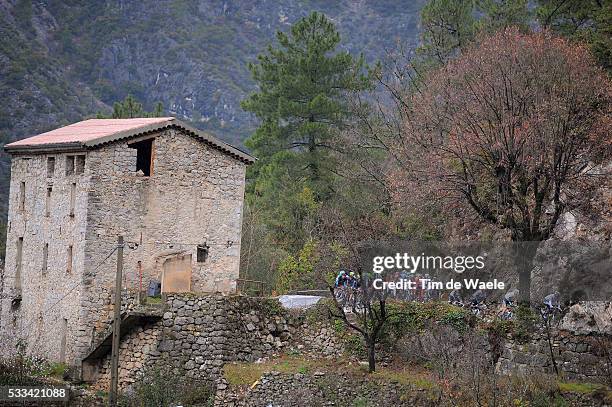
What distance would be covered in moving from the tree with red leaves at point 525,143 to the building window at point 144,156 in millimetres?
8869

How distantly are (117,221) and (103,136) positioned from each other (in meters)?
2.94

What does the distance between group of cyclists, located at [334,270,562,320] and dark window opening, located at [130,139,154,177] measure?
Result: 7.82 metres

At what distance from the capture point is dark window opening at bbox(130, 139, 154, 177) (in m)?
37.8

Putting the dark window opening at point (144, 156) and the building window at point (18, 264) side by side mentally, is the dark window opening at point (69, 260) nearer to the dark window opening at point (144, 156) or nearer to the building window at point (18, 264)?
the dark window opening at point (144, 156)

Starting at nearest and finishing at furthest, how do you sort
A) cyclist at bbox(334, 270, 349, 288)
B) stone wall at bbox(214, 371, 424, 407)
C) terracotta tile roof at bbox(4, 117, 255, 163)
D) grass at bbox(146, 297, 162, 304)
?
1. stone wall at bbox(214, 371, 424, 407)
2. grass at bbox(146, 297, 162, 304)
3. terracotta tile roof at bbox(4, 117, 255, 163)
4. cyclist at bbox(334, 270, 349, 288)

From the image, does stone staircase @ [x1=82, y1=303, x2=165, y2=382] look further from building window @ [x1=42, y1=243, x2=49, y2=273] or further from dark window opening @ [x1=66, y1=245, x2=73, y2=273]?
building window @ [x1=42, y1=243, x2=49, y2=273]

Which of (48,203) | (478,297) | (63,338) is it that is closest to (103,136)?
(48,203)

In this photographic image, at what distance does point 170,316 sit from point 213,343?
1.66 m

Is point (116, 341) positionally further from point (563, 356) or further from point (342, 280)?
point (563, 356)

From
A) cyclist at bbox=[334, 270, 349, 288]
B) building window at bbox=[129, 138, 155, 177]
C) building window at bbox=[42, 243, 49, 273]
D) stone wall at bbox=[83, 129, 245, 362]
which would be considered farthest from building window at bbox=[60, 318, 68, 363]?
cyclist at bbox=[334, 270, 349, 288]

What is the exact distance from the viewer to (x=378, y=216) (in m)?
48.3

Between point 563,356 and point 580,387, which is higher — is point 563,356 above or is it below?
above

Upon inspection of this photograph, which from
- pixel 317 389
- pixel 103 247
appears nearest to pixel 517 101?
pixel 317 389

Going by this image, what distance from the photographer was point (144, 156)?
126 ft
